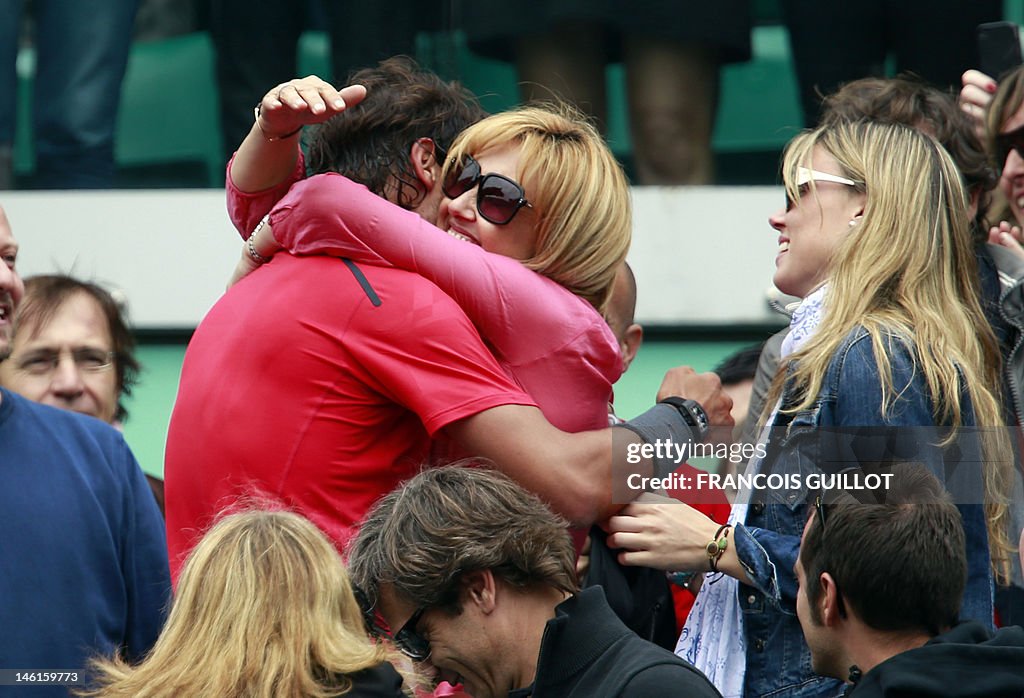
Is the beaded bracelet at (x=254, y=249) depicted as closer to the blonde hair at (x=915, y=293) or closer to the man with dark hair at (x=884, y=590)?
the blonde hair at (x=915, y=293)

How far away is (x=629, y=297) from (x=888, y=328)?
1.06 meters

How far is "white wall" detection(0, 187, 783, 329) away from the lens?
516 cm

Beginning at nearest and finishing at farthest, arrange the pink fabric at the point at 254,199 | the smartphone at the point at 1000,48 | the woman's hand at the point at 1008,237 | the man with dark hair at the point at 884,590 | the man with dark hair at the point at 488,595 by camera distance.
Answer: the man with dark hair at the point at 488,595, the man with dark hair at the point at 884,590, the pink fabric at the point at 254,199, the woman's hand at the point at 1008,237, the smartphone at the point at 1000,48

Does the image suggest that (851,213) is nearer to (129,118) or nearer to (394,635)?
(394,635)

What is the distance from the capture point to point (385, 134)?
2.85 meters

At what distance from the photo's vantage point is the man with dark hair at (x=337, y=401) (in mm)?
2473

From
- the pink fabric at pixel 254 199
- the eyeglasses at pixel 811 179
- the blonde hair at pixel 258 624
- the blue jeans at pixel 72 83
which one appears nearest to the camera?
the blonde hair at pixel 258 624

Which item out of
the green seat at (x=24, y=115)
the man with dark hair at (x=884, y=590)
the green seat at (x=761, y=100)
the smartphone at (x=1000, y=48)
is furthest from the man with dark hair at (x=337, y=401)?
the green seat at (x=24, y=115)

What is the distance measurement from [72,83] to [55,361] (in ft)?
5.97

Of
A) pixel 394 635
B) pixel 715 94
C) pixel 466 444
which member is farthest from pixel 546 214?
pixel 715 94

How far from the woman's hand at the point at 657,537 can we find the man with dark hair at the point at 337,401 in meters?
0.08

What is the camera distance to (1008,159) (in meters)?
3.32

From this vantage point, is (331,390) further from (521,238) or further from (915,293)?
(915,293)

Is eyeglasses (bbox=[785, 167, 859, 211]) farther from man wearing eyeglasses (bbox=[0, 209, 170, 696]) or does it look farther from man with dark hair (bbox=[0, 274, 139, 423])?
man with dark hair (bbox=[0, 274, 139, 423])
